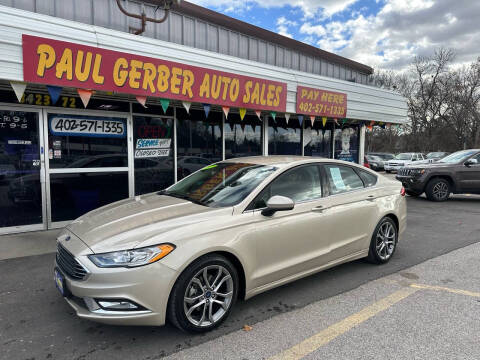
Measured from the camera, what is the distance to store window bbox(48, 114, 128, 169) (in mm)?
6113

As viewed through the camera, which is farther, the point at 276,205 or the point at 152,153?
the point at 152,153

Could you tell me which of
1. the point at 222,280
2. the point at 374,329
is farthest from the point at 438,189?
the point at 222,280

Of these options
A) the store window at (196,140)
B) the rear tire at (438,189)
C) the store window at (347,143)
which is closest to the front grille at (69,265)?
the store window at (196,140)

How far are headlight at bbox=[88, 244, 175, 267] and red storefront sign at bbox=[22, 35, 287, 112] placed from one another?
333cm

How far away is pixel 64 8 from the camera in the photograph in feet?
20.8

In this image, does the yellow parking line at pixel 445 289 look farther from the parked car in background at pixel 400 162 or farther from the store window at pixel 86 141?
the parked car in background at pixel 400 162

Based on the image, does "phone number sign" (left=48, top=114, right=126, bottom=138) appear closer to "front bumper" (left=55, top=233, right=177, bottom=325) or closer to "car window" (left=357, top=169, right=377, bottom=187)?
"front bumper" (left=55, top=233, right=177, bottom=325)

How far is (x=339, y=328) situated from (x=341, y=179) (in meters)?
1.84

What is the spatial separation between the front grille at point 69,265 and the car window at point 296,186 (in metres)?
1.56

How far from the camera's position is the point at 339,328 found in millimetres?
2840

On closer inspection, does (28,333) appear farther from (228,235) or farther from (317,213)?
(317,213)

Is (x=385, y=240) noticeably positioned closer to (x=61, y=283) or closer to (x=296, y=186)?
(x=296, y=186)

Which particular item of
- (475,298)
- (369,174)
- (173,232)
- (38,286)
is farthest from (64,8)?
(475,298)

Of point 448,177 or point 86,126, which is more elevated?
point 86,126
